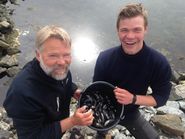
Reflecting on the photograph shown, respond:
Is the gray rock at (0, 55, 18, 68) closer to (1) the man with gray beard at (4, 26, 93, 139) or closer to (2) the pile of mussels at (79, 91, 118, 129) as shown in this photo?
(2) the pile of mussels at (79, 91, 118, 129)

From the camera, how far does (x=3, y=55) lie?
348 inches

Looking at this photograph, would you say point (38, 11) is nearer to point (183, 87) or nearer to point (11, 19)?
point (11, 19)

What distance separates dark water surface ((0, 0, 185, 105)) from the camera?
913 cm

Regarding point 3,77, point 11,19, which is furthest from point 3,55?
point 11,19

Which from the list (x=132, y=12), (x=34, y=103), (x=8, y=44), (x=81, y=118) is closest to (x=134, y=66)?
(x=132, y=12)

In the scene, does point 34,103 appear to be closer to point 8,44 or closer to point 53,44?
point 53,44

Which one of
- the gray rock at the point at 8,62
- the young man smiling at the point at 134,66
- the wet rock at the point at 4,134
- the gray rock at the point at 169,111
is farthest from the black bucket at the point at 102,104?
the gray rock at the point at 8,62

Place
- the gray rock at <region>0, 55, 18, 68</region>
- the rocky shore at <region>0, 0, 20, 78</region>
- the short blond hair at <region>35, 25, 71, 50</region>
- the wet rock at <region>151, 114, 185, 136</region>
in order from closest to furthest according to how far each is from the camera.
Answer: the short blond hair at <region>35, 25, 71, 50</region> < the wet rock at <region>151, 114, 185, 136</region> < the rocky shore at <region>0, 0, 20, 78</region> < the gray rock at <region>0, 55, 18, 68</region>

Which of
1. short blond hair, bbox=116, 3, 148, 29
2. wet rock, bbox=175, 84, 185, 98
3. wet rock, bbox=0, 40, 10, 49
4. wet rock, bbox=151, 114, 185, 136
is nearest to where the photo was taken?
short blond hair, bbox=116, 3, 148, 29

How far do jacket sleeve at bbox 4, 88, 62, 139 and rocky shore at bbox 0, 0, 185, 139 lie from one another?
1.89 metres

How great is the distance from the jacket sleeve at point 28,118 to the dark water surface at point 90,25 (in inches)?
194

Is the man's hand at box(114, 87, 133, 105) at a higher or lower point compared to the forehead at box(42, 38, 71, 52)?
lower

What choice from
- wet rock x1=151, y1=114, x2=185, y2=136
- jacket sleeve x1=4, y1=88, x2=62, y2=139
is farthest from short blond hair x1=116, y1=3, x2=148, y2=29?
wet rock x1=151, y1=114, x2=185, y2=136

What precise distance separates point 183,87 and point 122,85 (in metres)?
4.17
